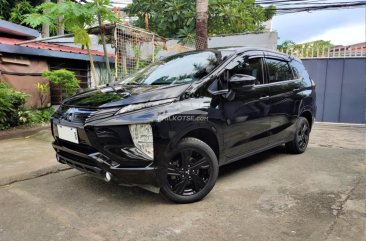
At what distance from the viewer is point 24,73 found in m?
7.80

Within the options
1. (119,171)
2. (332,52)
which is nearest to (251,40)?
(332,52)

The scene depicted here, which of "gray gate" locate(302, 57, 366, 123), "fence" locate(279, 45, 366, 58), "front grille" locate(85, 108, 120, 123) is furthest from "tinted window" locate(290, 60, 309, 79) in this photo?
"gray gate" locate(302, 57, 366, 123)

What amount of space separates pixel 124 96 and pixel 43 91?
536cm

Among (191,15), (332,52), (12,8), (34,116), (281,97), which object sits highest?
(12,8)

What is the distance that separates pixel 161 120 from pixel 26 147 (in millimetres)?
3586

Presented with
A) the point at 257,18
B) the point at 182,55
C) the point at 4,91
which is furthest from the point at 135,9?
the point at 182,55

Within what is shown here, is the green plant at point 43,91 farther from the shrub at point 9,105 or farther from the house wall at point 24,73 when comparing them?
the shrub at point 9,105

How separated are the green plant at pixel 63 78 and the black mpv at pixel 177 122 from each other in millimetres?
3739

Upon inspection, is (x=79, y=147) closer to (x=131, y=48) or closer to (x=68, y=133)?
(x=68, y=133)

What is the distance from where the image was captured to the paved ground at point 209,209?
2.84 metres

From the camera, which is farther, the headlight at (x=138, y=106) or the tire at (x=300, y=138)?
the tire at (x=300, y=138)

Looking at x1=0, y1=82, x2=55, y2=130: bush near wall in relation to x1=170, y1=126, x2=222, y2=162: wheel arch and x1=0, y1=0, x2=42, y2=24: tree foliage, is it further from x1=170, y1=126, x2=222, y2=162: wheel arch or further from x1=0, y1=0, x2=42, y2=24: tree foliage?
x1=0, y1=0, x2=42, y2=24: tree foliage

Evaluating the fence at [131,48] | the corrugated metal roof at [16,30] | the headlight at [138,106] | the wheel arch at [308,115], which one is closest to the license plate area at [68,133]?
the headlight at [138,106]

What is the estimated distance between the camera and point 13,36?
31.4 ft
